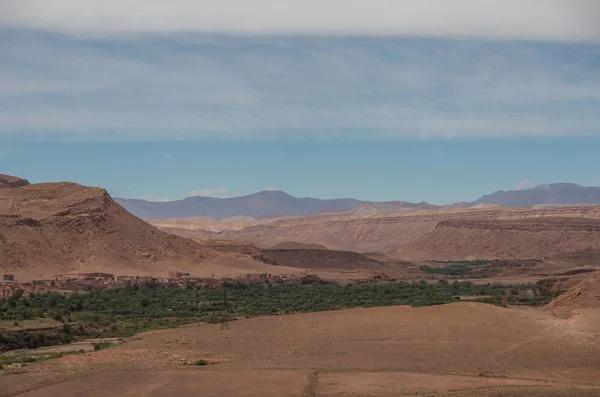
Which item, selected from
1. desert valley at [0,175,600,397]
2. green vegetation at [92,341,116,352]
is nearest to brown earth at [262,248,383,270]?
desert valley at [0,175,600,397]

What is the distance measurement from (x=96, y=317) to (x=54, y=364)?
16.0 meters

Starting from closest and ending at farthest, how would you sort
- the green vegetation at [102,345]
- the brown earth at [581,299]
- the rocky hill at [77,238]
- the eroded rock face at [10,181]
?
the green vegetation at [102,345], the brown earth at [581,299], the rocky hill at [77,238], the eroded rock face at [10,181]

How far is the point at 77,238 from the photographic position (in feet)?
271

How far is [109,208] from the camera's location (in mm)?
90188

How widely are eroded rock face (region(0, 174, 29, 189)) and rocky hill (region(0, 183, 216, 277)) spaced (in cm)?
1696

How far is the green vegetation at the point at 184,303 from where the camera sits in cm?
4091

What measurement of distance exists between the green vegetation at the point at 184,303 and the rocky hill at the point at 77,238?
13109mm

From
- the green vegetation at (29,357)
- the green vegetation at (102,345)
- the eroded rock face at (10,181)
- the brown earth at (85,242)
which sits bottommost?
the green vegetation at (29,357)

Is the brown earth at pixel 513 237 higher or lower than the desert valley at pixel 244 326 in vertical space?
higher

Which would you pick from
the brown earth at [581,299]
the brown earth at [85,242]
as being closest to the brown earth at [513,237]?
the brown earth at [85,242]

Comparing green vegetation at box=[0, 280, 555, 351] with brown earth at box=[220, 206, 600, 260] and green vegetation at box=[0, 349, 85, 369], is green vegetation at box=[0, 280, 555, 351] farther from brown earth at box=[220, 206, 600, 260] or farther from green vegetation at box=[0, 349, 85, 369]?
brown earth at box=[220, 206, 600, 260]

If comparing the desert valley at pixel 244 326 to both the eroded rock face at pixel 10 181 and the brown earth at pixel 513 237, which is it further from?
the brown earth at pixel 513 237

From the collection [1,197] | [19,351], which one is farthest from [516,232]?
[19,351]

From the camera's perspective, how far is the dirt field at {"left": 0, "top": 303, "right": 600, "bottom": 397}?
24703 millimetres
